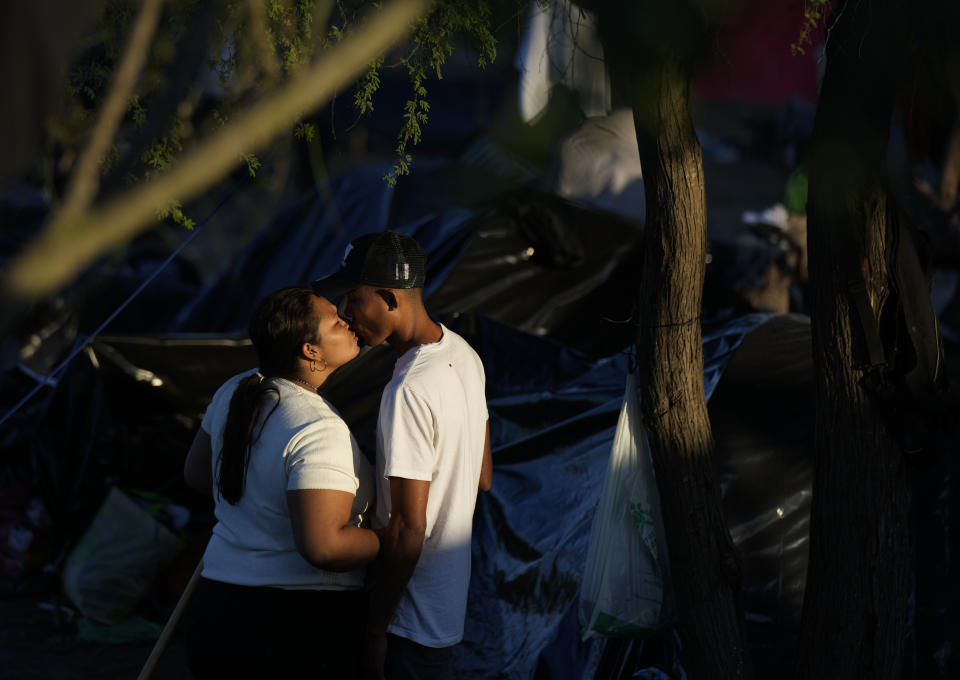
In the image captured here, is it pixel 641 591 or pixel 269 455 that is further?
pixel 641 591

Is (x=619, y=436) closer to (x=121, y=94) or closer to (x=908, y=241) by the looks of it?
(x=908, y=241)

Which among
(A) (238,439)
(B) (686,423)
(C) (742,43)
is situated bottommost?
(A) (238,439)

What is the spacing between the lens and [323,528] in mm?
2270

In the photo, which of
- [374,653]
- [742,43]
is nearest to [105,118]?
[374,653]

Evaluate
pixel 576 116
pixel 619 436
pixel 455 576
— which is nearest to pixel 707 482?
pixel 619 436

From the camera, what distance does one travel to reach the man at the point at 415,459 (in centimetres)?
237

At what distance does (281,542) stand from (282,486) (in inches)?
6.0

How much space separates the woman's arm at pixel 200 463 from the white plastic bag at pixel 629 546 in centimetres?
118

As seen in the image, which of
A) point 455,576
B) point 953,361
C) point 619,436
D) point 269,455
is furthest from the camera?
point 953,361

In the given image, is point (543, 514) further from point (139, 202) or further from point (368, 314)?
point (139, 202)

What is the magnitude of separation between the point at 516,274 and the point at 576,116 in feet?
4.41

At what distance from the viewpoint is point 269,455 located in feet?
7.74

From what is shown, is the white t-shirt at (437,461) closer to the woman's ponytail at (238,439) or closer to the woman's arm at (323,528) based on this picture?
the woman's arm at (323,528)

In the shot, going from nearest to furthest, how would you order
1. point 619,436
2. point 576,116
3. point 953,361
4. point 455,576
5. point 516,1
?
1. point 455,576
2. point 516,1
3. point 619,436
4. point 576,116
5. point 953,361
